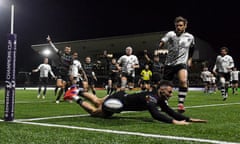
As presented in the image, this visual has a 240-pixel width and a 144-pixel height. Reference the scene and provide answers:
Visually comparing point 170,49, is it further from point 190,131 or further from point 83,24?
point 83,24

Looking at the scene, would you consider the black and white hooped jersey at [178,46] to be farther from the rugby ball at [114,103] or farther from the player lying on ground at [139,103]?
the rugby ball at [114,103]

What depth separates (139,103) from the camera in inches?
223

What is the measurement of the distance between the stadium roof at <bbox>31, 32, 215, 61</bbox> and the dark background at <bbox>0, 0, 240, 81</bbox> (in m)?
1.01

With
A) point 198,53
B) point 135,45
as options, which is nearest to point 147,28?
point 135,45

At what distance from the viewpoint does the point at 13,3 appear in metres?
5.47

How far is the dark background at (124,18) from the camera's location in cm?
3997

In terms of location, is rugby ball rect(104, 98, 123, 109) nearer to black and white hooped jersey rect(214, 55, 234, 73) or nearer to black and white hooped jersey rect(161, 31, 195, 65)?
black and white hooped jersey rect(161, 31, 195, 65)

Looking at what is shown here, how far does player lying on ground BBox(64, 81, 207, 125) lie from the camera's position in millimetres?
5340

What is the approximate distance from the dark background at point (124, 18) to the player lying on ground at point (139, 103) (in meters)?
34.0

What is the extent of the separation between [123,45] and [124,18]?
7000 mm

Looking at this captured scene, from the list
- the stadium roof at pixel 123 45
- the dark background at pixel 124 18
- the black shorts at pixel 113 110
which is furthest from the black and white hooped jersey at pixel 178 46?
the stadium roof at pixel 123 45

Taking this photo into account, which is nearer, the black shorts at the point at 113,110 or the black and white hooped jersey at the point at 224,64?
the black shorts at the point at 113,110

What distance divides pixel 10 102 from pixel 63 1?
1479 inches

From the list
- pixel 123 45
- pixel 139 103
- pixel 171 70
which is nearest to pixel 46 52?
pixel 123 45
